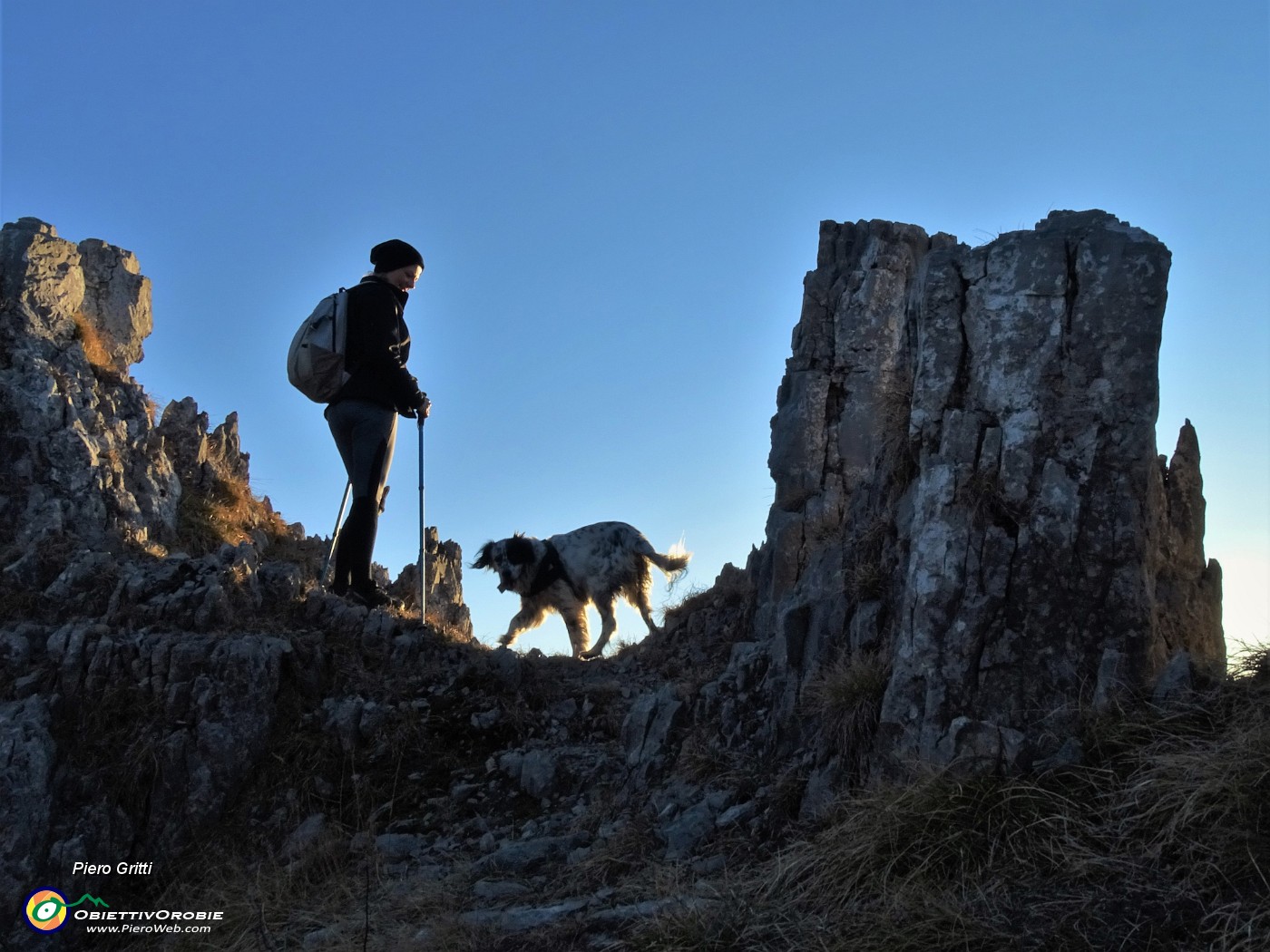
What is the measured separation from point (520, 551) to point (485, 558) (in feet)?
1.56

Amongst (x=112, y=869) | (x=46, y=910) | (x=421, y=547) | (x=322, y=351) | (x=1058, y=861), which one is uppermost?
(x=322, y=351)

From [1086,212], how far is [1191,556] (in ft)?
6.60

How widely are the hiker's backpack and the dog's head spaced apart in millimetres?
3553

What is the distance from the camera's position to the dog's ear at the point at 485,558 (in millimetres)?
13398

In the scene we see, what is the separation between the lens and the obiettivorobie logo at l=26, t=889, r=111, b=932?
25.1ft

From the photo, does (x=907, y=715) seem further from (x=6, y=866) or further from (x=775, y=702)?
(x=6, y=866)

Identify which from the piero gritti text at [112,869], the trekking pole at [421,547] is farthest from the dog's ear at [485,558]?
the piero gritti text at [112,869]

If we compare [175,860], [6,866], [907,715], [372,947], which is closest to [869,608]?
[907,715]

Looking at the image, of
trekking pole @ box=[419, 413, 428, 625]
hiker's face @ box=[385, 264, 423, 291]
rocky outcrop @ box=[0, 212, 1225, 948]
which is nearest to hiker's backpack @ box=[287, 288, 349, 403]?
hiker's face @ box=[385, 264, 423, 291]

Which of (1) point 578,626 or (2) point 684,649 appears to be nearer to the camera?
(2) point 684,649

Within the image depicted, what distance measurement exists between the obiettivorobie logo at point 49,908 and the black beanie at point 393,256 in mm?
5218

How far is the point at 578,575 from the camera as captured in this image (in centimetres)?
1320

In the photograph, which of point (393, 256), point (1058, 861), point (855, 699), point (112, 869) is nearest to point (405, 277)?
point (393, 256)

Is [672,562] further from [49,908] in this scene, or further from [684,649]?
[49,908]
